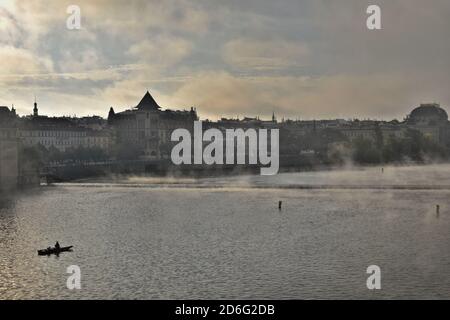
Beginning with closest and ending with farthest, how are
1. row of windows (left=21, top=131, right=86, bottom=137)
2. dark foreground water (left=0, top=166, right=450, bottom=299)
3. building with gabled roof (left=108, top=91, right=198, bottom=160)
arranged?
dark foreground water (left=0, top=166, right=450, bottom=299), row of windows (left=21, top=131, right=86, bottom=137), building with gabled roof (left=108, top=91, right=198, bottom=160)

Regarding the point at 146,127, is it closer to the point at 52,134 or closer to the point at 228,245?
the point at 52,134

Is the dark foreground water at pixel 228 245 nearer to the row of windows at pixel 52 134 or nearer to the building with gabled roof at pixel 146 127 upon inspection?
the row of windows at pixel 52 134

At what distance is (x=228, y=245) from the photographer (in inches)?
1390

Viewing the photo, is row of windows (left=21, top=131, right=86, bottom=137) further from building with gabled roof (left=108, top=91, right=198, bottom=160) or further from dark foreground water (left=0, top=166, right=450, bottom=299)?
dark foreground water (left=0, top=166, right=450, bottom=299)

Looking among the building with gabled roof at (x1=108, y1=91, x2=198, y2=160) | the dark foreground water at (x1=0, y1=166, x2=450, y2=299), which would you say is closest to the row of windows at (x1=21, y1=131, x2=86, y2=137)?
the building with gabled roof at (x1=108, y1=91, x2=198, y2=160)

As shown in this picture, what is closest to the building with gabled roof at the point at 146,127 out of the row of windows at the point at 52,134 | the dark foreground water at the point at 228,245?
the row of windows at the point at 52,134

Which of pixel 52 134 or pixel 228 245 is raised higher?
pixel 52 134

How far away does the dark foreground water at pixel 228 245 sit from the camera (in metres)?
26.7

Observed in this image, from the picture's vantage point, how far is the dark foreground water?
2672 centimetres

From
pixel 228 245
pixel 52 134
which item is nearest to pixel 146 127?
pixel 52 134

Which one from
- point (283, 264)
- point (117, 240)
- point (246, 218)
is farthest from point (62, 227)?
point (283, 264)

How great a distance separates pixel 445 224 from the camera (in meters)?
42.7

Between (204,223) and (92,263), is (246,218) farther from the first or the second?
(92,263)
